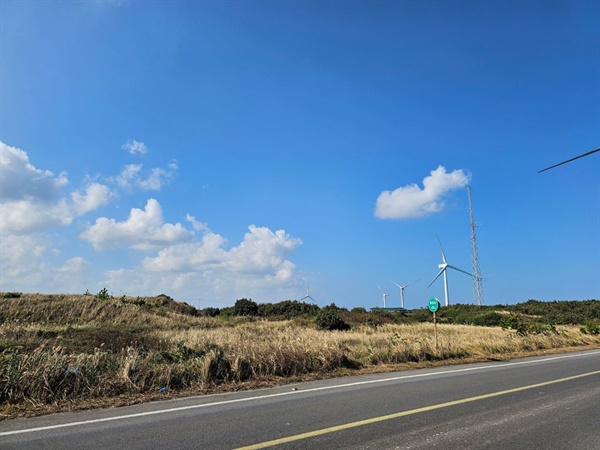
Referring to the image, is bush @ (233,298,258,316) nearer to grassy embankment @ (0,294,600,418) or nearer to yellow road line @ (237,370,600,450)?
grassy embankment @ (0,294,600,418)

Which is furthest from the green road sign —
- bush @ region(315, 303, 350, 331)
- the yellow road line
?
bush @ region(315, 303, 350, 331)

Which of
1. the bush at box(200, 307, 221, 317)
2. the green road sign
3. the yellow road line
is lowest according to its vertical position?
the yellow road line

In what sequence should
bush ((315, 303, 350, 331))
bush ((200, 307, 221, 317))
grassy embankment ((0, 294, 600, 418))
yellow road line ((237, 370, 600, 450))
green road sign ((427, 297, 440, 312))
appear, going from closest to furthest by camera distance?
yellow road line ((237, 370, 600, 450)) < grassy embankment ((0, 294, 600, 418)) < green road sign ((427, 297, 440, 312)) < bush ((315, 303, 350, 331)) < bush ((200, 307, 221, 317))

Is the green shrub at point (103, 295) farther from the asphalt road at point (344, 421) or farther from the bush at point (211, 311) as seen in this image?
the asphalt road at point (344, 421)

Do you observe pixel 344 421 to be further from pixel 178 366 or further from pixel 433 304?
pixel 433 304

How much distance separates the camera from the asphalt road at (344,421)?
566 cm

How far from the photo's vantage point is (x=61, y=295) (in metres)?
44.0

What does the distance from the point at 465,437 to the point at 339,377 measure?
6.41 m

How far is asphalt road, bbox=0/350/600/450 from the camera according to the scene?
18.6 feet

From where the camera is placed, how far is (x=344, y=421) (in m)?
6.71

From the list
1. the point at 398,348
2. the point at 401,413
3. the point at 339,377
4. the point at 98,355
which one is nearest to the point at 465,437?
the point at 401,413

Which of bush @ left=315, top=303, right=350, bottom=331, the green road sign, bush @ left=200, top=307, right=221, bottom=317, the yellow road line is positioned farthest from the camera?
bush @ left=200, top=307, right=221, bottom=317

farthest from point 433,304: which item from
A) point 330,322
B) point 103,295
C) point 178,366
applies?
point 103,295

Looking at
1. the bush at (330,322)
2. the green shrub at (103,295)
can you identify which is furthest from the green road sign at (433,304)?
the green shrub at (103,295)
